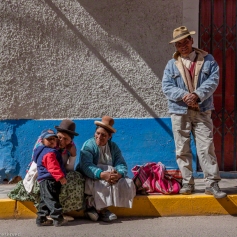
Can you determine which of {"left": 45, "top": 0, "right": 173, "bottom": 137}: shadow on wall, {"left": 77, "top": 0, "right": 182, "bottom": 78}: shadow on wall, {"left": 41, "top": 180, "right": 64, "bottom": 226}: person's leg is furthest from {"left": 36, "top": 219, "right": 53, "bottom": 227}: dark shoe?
{"left": 77, "top": 0, "right": 182, "bottom": 78}: shadow on wall

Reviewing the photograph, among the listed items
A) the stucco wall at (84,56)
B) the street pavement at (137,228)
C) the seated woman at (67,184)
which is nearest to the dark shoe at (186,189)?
the street pavement at (137,228)

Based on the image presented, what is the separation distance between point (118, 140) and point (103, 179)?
1320 millimetres

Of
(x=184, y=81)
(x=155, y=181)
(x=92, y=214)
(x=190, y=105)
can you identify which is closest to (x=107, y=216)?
(x=92, y=214)

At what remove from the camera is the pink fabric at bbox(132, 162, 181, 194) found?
5.35 m

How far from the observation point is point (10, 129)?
6.18 meters

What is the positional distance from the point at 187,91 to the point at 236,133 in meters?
1.52

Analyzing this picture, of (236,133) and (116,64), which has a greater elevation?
(116,64)

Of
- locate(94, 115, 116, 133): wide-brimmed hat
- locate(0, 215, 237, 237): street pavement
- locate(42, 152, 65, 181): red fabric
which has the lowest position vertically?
locate(0, 215, 237, 237): street pavement

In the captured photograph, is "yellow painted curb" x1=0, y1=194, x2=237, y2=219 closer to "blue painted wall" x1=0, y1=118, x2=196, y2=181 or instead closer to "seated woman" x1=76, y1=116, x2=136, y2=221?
"seated woman" x1=76, y1=116, x2=136, y2=221

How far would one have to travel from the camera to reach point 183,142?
5.30 meters

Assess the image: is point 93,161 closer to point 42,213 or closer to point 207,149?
point 42,213

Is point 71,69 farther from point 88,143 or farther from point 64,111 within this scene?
point 88,143

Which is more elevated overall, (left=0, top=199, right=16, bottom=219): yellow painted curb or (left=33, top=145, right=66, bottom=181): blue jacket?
(left=33, top=145, right=66, bottom=181): blue jacket

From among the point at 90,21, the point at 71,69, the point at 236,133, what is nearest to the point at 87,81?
the point at 71,69
